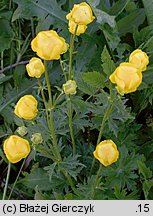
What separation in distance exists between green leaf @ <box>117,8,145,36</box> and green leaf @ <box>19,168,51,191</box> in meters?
0.46

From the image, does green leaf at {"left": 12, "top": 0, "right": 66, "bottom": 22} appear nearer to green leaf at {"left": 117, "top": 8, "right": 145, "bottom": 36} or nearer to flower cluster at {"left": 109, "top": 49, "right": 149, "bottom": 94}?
green leaf at {"left": 117, "top": 8, "right": 145, "bottom": 36}

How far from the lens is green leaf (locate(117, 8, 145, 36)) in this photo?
4.40 ft

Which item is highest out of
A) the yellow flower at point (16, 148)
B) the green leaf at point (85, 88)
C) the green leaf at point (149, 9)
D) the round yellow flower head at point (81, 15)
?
the round yellow flower head at point (81, 15)

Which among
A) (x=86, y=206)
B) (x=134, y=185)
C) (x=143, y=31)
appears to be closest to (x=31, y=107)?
(x=86, y=206)

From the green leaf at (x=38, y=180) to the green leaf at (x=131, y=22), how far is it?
459mm

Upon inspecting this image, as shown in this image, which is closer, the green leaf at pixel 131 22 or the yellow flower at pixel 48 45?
the yellow flower at pixel 48 45

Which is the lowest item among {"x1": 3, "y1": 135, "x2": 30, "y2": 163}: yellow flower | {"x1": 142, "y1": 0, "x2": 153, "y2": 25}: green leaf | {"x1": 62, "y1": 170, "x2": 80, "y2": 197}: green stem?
{"x1": 62, "y1": 170, "x2": 80, "y2": 197}: green stem

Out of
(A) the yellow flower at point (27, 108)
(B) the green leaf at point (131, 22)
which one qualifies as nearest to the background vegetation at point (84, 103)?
(B) the green leaf at point (131, 22)

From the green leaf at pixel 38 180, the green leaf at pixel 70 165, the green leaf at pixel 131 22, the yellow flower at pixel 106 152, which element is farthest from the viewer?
the green leaf at pixel 131 22

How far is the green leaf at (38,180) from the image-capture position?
4.02 feet

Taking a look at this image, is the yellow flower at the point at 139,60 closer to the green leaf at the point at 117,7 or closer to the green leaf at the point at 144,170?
the green leaf at the point at 144,170

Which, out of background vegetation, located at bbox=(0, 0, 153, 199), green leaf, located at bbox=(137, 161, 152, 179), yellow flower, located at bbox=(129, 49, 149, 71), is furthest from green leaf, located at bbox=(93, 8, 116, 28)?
green leaf, located at bbox=(137, 161, 152, 179)

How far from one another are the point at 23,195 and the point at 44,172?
0.14 meters

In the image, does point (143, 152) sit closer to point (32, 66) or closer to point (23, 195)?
point (23, 195)
